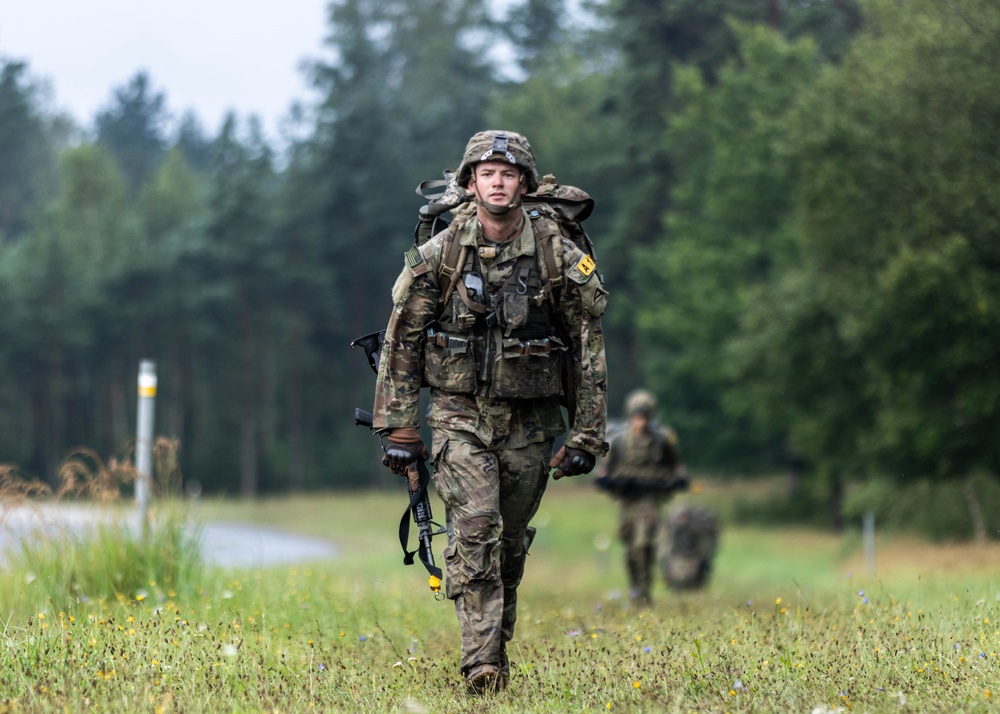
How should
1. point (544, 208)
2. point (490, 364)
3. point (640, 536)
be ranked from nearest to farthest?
1. point (490, 364)
2. point (544, 208)
3. point (640, 536)

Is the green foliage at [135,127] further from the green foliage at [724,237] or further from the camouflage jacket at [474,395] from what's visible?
the camouflage jacket at [474,395]

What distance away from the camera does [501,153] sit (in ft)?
22.1

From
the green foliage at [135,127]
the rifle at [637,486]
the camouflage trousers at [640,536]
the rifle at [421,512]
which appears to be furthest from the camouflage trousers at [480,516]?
the green foliage at [135,127]

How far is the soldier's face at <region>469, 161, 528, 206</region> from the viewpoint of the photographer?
6.73 m

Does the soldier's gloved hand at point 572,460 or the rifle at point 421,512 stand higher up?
the soldier's gloved hand at point 572,460

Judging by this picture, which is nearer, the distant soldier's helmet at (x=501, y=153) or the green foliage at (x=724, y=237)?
the distant soldier's helmet at (x=501, y=153)

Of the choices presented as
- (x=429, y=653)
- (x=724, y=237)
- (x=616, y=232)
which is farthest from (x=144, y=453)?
(x=616, y=232)

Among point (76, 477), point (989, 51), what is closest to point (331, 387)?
point (989, 51)

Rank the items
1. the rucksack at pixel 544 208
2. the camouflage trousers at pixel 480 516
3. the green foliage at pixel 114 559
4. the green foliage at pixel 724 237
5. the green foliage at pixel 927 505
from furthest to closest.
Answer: the green foliage at pixel 724 237 → the green foliage at pixel 927 505 → the green foliage at pixel 114 559 → the rucksack at pixel 544 208 → the camouflage trousers at pixel 480 516

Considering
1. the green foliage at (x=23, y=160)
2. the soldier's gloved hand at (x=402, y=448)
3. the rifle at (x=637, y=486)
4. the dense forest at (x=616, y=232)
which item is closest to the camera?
the soldier's gloved hand at (x=402, y=448)

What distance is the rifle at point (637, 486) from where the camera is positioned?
13.6 meters

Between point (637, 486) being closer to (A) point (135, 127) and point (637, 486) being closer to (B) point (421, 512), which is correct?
(B) point (421, 512)

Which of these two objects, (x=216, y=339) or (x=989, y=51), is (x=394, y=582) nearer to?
(x=989, y=51)

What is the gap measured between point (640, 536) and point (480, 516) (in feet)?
23.8
